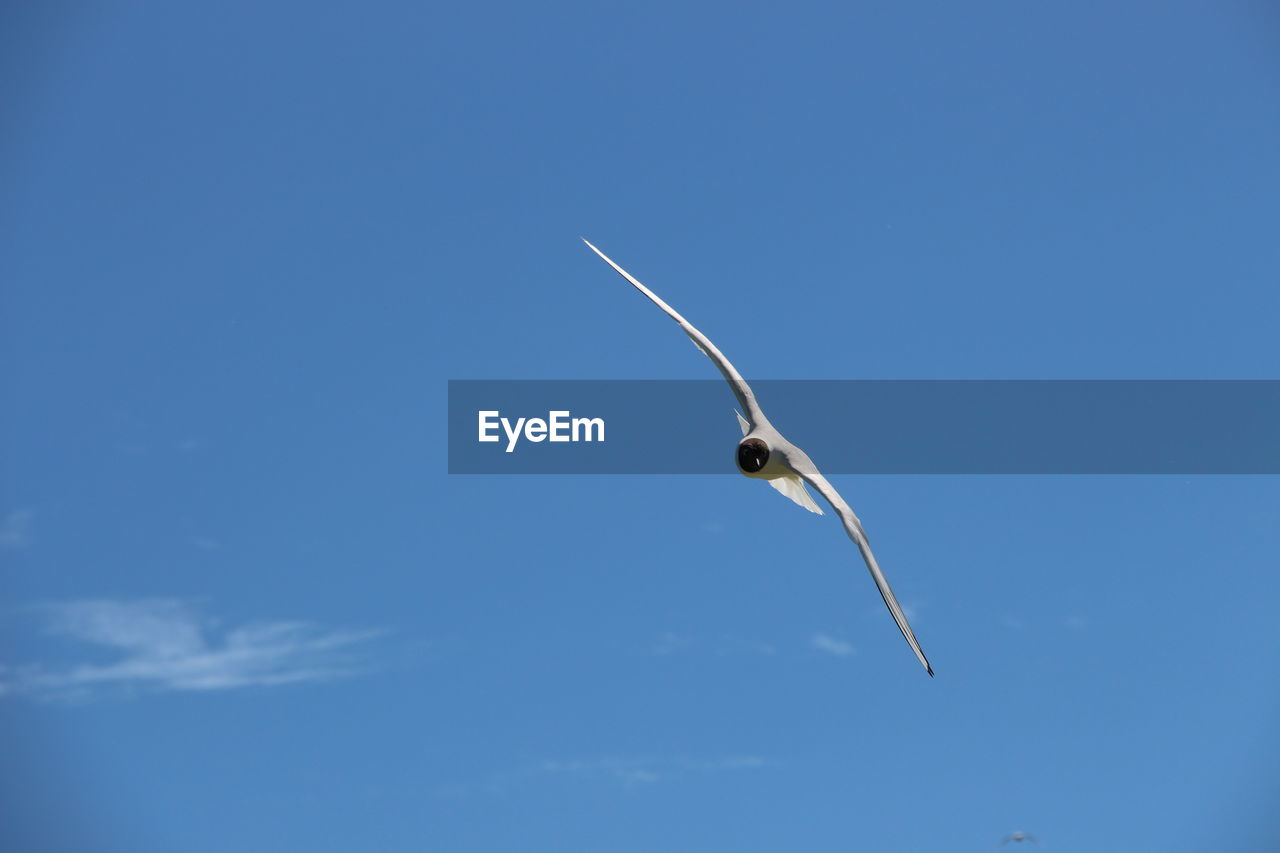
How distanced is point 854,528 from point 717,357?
507 cm

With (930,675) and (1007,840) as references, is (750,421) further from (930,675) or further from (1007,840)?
(1007,840)

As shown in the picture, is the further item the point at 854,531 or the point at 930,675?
the point at 854,531

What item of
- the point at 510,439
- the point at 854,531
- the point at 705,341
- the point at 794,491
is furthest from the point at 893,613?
the point at 510,439

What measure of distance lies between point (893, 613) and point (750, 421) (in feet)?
15.7

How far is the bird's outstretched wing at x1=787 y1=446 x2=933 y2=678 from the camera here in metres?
23.3

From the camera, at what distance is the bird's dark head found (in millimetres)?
25250

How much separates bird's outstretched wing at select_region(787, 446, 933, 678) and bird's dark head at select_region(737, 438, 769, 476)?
19.1 inches

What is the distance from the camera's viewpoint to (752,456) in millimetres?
25250

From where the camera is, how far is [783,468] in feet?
83.9

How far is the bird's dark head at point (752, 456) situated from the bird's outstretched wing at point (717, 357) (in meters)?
0.91

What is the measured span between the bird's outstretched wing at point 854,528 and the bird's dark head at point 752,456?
0.48m

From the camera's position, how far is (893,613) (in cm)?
2338

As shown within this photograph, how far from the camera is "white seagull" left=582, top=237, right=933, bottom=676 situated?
2359 cm

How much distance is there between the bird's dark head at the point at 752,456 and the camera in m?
25.2
